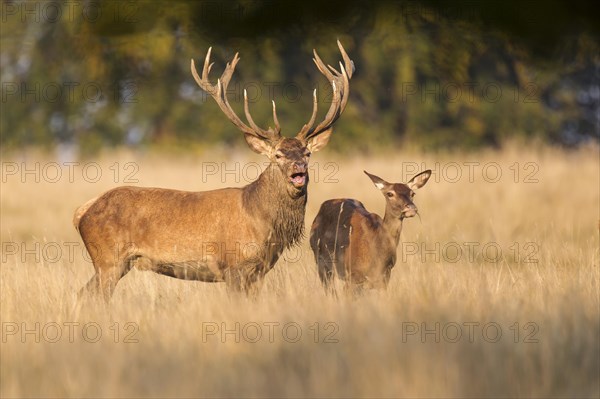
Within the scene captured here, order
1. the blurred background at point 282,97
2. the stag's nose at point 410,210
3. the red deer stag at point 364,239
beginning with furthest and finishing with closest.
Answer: the blurred background at point 282,97, the red deer stag at point 364,239, the stag's nose at point 410,210

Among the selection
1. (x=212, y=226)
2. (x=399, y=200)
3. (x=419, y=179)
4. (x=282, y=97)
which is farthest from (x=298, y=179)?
(x=282, y=97)

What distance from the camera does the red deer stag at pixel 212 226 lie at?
7.74 metres

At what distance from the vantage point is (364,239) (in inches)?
329

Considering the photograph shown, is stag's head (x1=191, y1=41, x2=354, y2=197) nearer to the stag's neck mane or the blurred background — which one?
the stag's neck mane

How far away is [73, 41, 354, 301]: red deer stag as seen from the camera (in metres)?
7.74

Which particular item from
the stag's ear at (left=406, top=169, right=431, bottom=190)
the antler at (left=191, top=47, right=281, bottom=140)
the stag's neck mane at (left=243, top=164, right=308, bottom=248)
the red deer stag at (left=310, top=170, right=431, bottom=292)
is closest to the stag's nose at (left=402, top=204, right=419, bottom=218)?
the red deer stag at (left=310, top=170, right=431, bottom=292)

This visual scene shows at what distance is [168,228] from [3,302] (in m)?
1.28

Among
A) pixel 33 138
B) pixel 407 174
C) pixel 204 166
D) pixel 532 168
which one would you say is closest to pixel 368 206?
pixel 407 174

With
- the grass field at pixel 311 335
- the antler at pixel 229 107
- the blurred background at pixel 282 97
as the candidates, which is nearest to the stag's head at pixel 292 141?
the antler at pixel 229 107

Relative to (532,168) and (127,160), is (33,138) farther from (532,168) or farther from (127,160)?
(532,168)

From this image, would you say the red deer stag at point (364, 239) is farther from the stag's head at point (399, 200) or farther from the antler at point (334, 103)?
the antler at point (334, 103)

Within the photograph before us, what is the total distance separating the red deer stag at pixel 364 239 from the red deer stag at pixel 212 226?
0.53 metres

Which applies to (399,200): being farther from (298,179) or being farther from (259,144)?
(259,144)

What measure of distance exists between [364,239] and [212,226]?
1256mm
